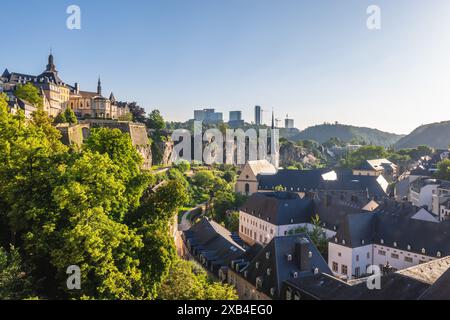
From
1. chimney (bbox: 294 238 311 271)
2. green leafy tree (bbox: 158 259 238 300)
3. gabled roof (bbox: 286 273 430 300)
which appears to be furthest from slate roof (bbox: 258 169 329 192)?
green leafy tree (bbox: 158 259 238 300)

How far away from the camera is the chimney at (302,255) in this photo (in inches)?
1156

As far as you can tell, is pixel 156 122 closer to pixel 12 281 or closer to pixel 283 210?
pixel 283 210

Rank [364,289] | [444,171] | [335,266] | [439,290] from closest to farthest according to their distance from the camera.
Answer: [439,290] < [364,289] < [335,266] < [444,171]

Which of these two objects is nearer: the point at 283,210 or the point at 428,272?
the point at 428,272

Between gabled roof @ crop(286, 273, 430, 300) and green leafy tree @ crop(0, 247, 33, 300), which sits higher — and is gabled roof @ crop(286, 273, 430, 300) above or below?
below

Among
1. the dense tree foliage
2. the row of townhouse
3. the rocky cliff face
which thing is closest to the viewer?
the row of townhouse

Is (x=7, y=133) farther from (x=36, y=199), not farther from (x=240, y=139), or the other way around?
(x=240, y=139)

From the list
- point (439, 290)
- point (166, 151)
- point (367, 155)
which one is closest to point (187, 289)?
point (439, 290)

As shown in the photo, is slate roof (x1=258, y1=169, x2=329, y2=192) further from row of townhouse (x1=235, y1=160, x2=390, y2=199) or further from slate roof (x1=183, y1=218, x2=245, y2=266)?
slate roof (x1=183, y1=218, x2=245, y2=266)

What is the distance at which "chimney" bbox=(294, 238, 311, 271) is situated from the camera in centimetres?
2936

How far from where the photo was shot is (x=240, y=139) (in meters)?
130

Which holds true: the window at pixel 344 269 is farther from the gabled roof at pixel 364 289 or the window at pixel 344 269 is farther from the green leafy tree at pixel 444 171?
the green leafy tree at pixel 444 171

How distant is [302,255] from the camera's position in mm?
29328
